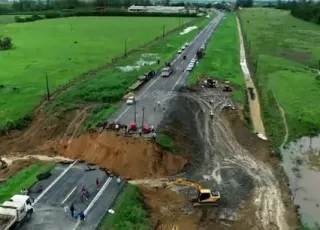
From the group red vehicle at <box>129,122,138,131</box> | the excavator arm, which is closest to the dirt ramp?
the excavator arm

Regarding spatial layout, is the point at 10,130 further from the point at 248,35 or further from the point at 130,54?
the point at 248,35

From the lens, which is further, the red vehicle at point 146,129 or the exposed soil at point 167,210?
the red vehicle at point 146,129

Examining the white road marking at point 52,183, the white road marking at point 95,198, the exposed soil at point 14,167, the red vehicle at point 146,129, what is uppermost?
the red vehicle at point 146,129

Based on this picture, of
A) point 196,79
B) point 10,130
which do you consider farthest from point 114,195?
point 196,79

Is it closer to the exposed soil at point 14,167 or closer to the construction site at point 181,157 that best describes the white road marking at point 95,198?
the construction site at point 181,157

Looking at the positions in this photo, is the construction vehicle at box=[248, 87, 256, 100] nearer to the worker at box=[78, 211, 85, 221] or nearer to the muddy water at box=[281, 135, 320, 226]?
the muddy water at box=[281, 135, 320, 226]

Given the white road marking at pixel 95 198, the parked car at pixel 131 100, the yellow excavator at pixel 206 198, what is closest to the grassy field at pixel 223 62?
the parked car at pixel 131 100

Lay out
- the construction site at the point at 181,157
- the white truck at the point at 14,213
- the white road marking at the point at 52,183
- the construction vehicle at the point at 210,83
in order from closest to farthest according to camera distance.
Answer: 1. the white truck at the point at 14,213
2. the white road marking at the point at 52,183
3. the construction site at the point at 181,157
4. the construction vehicle at the point at 210,83
